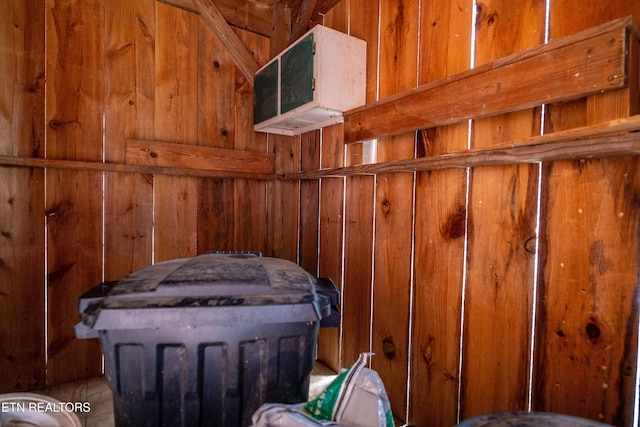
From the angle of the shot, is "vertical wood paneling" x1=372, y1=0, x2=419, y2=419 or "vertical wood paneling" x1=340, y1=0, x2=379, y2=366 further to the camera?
"vertical wood paneling" x1=340, y1=0, x2=379, y2=366

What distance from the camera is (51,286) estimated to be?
1.95 meters

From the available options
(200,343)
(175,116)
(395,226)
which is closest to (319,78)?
(395,226)

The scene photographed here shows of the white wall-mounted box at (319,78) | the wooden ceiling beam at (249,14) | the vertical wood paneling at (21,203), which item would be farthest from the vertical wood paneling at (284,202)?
the vertical wood paneling at (21,203)

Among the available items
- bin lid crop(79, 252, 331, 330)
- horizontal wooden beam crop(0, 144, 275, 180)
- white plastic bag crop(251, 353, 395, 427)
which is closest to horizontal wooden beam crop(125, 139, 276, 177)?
horizontal wooden beam crop(0, 144, 275, 180)

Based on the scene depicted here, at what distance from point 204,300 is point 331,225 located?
1.31 metres

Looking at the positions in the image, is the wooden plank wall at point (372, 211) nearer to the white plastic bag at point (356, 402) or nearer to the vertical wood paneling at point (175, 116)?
the vertical wood paneling at point (175, 116)

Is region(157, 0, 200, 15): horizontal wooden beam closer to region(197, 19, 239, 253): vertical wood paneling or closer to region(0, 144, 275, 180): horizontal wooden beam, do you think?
region(197, 19, 239, 253): vertical wood paneling

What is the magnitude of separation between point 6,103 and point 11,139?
0.63 ft

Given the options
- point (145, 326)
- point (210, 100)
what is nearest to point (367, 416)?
point (145, 326)

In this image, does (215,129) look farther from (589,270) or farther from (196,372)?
(589,270)

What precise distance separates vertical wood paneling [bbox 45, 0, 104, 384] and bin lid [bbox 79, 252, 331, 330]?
1212 mm

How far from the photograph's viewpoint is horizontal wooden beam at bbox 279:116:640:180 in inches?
34.6

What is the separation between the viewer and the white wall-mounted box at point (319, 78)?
5.78 feet

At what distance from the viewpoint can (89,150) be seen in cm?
202
